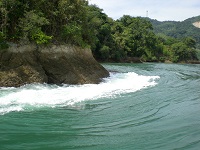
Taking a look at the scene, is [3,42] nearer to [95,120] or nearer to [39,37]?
[39,37]

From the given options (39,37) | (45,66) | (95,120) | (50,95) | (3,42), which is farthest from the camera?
(45,66)

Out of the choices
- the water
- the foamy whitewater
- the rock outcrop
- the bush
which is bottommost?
the water

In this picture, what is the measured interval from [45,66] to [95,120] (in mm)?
8742

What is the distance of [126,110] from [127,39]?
181 feet

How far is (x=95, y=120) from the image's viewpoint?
9875 mm

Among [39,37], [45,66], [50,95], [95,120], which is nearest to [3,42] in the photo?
[39,37]

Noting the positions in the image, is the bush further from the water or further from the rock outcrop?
the water

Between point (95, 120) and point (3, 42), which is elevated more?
point (3, 42)

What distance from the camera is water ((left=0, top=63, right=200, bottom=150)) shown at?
25.2ft

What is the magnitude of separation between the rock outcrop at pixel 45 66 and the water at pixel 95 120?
52.5 inches

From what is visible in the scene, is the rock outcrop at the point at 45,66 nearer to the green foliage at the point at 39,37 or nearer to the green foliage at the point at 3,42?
the green foliage at the point at 3,42

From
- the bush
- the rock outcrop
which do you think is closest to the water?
the rock outcrop

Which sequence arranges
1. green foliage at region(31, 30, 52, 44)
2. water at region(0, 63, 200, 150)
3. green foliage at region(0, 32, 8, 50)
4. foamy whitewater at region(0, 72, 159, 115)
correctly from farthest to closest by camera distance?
green foliage at region(31, 30, 52, 44) → green foliage at region(0, 32, 8, 50) → foamy whitewater at region(0, 72, 159, 115) → water at region(0, 63, 200, 150)

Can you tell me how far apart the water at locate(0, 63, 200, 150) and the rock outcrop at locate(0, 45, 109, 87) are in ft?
4.37
